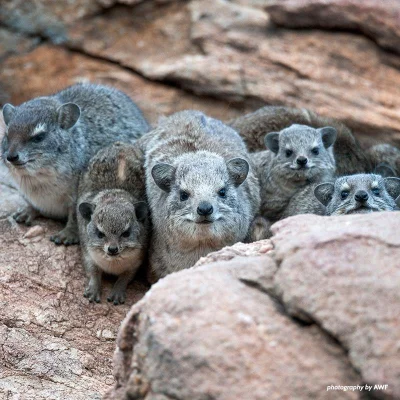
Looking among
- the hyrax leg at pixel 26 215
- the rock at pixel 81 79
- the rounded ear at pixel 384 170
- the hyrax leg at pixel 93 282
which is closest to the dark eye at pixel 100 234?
the hyrax leg at pixel 93 282

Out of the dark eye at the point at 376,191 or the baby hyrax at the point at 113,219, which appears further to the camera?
the baby hyrax at the point at 113,219

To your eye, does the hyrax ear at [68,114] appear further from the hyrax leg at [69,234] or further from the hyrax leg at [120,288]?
the hyrax leg at [120,288]

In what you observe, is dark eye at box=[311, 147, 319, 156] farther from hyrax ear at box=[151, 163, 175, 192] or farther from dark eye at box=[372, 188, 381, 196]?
hyrax ear at box=[151, 163, 175, 192]

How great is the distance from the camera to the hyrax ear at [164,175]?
7.82 meters

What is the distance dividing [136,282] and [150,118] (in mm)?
3997

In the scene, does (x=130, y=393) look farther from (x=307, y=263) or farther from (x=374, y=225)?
(x=374, y=225)

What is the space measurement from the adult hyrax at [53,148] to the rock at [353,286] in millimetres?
3908

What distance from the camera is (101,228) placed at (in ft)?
26.6

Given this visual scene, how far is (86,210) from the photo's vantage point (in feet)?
27.6

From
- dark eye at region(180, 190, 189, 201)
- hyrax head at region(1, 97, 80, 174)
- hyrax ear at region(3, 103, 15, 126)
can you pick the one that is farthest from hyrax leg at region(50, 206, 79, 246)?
dark eye at region(180, 190, 189, 201)

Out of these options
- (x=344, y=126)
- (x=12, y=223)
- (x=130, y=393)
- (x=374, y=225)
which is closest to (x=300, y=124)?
(x=344, y=126)

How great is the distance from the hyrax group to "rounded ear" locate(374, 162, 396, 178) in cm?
2

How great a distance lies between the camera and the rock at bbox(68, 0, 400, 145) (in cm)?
1091

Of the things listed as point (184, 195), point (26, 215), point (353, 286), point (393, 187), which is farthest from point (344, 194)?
point (26, 215)
